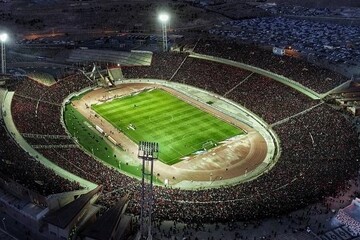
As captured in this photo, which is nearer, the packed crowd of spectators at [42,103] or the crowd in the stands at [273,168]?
the crowd in the stands at [273,168]

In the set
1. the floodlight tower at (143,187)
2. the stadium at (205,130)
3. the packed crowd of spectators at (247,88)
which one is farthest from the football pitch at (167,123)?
the floodlight tower at (143,187)

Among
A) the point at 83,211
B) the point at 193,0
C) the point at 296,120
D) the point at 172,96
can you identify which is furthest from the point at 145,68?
the point at 193,0

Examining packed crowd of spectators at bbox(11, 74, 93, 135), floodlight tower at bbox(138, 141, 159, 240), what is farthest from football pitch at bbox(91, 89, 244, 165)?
floodlight tower at bbox(138, 141, 159, 240)

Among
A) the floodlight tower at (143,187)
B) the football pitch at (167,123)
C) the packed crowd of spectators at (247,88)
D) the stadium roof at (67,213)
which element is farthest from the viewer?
the packed crowd of spectators at (247,88)

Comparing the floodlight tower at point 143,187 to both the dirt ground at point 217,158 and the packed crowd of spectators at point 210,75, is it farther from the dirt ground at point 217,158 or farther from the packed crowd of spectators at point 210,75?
the packed crowd of spectators at point 210,75

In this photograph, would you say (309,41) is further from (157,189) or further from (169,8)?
(157,189)

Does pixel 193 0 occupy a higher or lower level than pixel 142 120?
higher

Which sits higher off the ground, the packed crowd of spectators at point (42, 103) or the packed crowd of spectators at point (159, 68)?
the packed crowd of spectators at point (159, 68)
